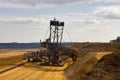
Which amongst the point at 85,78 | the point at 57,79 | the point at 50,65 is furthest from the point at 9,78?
the point at 50,65

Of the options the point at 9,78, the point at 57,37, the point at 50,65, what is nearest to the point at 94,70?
the point at 9,78

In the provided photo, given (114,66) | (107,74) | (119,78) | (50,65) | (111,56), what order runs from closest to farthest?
(119,78) → (107,74) → (114,66) → (111,56) → (50,65)

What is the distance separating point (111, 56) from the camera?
37375mm

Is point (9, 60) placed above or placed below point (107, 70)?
below

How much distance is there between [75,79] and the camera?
36.7 m

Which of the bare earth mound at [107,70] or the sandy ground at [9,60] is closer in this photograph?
the bare earth mound at [107,70]

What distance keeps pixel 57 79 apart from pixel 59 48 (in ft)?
69.3

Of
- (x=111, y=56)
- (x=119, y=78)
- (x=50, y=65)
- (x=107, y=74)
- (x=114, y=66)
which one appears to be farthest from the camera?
(x=50, y=65)

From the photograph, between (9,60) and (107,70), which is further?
(9,60)

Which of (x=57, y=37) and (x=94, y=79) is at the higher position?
(x=57, y=37)

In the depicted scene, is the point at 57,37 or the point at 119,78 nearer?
the point at 119,78

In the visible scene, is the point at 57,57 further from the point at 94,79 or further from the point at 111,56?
the point at 94,79

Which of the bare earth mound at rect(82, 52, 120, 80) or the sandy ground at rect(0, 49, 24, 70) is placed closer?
the bare earth mound at rect(82, 52, 120, 80)

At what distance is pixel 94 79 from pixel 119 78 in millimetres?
2374
